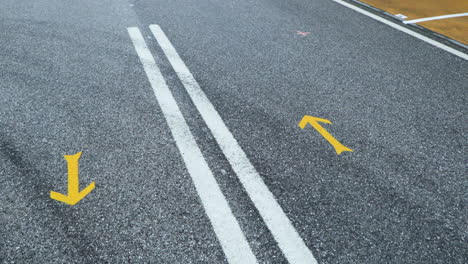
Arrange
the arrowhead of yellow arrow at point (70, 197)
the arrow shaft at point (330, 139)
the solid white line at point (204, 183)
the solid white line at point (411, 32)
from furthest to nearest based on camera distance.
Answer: the solid white line at point (411, 32)
the arrow shaft at point (330, 139)
the arrowhead of yellow arrow at point (70, 197)
the solid white line at point (204, 183)

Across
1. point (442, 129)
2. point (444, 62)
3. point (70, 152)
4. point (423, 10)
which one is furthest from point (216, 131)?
point (423, 10)

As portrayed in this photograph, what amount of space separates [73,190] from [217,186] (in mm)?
1079

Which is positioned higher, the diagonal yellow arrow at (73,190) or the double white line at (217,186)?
the double white line at (217,186)

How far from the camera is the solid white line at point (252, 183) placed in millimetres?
2135

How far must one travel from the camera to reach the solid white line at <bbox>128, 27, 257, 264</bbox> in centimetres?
212

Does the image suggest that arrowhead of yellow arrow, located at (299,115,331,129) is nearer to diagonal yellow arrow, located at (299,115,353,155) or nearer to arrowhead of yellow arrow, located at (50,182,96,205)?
diagonal yellow arrow, located at (299,115,353,155)

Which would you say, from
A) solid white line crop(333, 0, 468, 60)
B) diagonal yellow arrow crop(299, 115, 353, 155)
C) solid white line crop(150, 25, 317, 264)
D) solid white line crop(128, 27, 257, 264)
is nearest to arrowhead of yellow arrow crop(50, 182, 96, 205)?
solid white line crop(128, 27, 257, 264)

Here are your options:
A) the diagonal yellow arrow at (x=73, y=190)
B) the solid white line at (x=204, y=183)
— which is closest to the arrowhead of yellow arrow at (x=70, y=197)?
the diagonal yellow arrow at (x=73, y=190)

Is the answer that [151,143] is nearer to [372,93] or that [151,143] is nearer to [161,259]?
[161,259]

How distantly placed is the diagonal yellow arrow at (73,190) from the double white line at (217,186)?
0.80 metres

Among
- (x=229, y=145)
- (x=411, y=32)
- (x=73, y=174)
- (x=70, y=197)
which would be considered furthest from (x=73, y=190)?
(x=411, y=32)

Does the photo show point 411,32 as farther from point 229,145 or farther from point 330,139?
point 229,145

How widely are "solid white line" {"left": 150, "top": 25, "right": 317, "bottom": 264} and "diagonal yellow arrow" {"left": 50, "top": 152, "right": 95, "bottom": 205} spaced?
1148mm

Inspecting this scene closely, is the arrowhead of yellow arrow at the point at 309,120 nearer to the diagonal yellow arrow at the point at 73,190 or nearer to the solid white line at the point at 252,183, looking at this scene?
the solid white line at the point at 252,183
